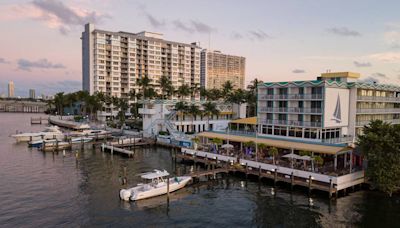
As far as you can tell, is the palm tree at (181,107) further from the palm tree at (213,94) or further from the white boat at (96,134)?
the palm tree at (213,94)

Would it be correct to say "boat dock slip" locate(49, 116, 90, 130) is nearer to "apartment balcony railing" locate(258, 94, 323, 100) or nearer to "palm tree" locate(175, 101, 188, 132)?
"palm tree" locate(175, 101, 188, 132)

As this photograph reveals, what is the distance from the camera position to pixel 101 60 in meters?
184

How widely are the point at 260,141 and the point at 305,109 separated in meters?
10.7

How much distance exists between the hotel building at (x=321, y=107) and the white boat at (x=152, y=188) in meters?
25.1

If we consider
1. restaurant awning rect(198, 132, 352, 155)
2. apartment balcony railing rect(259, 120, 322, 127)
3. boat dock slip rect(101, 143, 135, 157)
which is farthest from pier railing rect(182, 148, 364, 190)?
boat dock slip rect(101, 143, 135, 157)

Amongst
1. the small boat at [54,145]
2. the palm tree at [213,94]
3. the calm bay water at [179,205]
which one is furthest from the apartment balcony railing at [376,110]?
the small boat at [54,145]

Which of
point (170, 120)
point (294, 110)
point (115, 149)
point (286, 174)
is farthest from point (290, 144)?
point (170, 120)

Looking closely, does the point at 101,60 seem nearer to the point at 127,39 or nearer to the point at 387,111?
the point at 127,39

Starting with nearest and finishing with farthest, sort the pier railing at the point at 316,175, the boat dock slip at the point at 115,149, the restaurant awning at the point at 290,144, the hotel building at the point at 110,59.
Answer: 1. the pier railing at the point at 316,175
2. the restaurant awning at the point at 290,144
3. the boat dock slip at the point at 115,149
4. the hotel building at the point at 110,59

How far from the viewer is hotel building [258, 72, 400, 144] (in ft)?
194

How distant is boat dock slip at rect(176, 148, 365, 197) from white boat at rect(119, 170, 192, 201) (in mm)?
4437

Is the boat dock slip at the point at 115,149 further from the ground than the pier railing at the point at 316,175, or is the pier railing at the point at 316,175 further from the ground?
the pier railing at the point at 316,175

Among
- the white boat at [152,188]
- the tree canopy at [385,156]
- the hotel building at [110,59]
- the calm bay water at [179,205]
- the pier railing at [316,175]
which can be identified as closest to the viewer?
the calm bay water at [179,205]

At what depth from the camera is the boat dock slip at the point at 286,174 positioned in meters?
45.4
